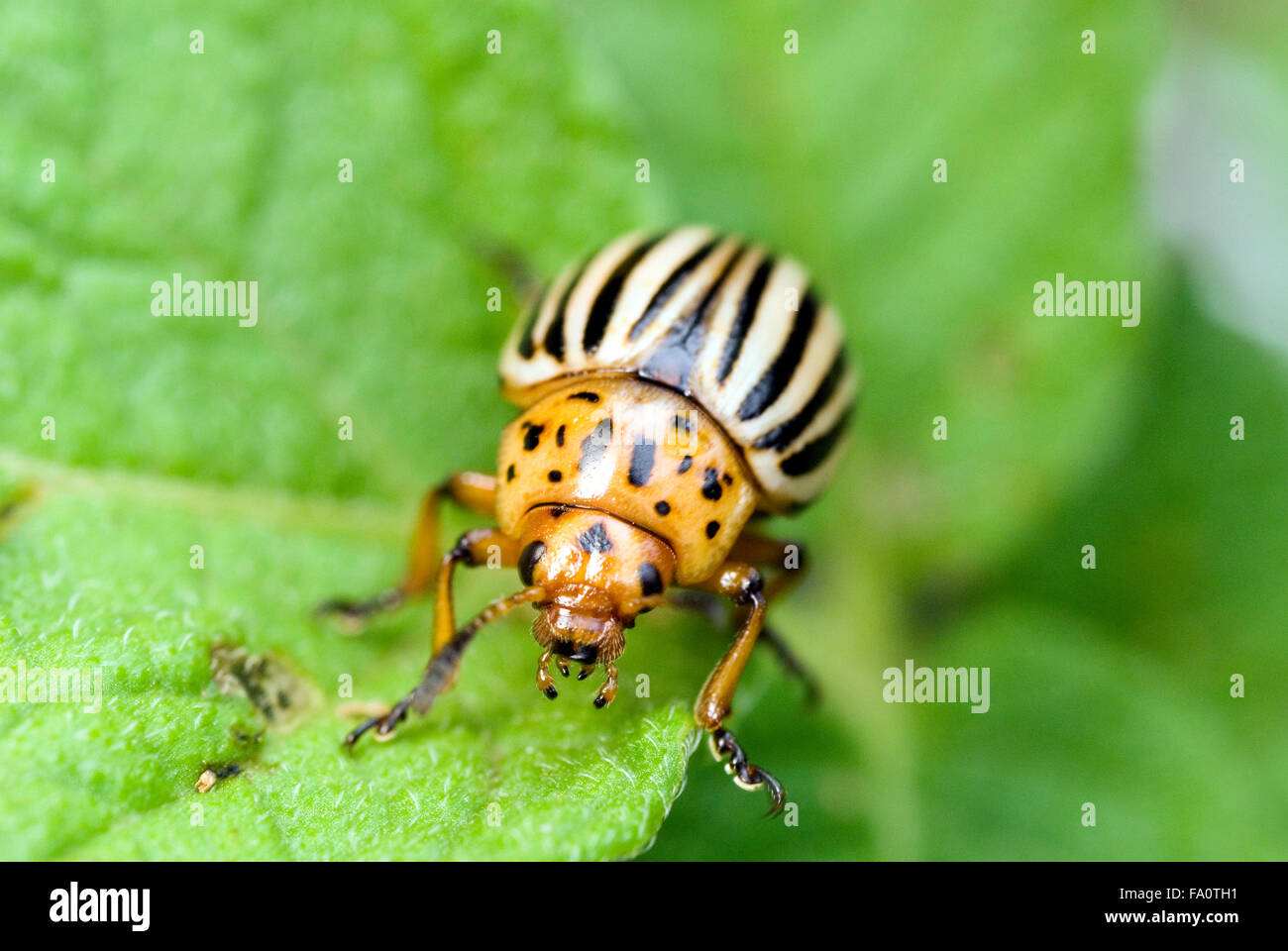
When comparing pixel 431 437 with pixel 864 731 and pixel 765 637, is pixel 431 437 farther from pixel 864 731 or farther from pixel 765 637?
pixel 864 731

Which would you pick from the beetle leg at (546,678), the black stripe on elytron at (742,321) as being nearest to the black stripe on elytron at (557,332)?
the black stripe on elytron at (742,321)

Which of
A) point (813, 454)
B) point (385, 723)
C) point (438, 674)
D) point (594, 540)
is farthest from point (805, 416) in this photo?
point (385, 723)

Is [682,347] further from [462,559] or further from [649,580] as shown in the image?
[462,559]

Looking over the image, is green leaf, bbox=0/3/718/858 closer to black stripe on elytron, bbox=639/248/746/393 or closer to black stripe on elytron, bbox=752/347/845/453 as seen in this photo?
black stripe on elytron, bbox=639/248/746/393

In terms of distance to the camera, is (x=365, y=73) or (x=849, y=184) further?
(x=849, y=184)

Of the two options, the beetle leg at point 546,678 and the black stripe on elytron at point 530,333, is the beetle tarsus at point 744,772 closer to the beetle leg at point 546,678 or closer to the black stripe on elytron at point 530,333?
the beetle leg at point 546,678

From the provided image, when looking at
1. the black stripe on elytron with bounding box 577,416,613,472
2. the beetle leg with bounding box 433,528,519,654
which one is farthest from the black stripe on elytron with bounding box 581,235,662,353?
the beetle leg with bounding box 433,528,519,654
